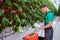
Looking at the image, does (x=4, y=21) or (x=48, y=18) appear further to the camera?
(x=48, y=18)

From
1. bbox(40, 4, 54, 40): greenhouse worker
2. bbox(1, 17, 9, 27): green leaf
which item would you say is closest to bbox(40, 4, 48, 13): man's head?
bbox(40, 4, 54, 40): greenhouse worker

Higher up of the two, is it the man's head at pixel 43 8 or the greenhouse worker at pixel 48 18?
the man's head at pixel 43 8

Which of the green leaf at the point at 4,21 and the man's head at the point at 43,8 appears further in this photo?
the man's head at the point at 43,8

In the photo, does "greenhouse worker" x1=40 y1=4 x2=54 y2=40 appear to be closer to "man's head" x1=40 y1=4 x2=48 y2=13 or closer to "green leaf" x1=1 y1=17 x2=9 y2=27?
"man's head" x1=40 y1=4 x2=48 y2=13

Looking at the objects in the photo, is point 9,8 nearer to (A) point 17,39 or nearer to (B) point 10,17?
(B) point 10,17

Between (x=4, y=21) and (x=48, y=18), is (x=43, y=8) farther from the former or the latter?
(x=4, y=21)

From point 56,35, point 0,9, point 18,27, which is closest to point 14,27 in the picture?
point 18,27

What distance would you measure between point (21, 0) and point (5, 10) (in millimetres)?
369

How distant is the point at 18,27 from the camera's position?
11.7 feet

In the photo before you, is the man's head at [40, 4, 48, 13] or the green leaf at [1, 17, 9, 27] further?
the man's head at [40, 4, 48, 13]

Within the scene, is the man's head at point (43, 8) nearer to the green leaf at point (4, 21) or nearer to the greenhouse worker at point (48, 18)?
the greenhouse worker at point (48, 18)

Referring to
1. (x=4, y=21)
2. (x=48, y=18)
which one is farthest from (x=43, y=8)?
(x=4, y=21)

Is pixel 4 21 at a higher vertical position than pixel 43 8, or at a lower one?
lower

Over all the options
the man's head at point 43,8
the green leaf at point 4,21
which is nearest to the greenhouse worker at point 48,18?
the man's head at point 43,8
